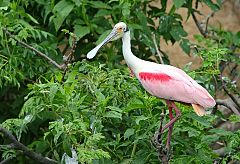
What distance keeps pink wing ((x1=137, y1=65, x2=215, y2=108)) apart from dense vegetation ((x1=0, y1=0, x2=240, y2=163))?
7.5 inches

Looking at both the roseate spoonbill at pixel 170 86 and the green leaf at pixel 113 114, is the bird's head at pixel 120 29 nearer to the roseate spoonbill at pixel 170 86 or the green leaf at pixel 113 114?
the roseate spoonbill at pixel 170 86

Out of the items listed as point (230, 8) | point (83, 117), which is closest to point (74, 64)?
point (83, 117)

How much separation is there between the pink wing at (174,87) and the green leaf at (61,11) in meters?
1.46

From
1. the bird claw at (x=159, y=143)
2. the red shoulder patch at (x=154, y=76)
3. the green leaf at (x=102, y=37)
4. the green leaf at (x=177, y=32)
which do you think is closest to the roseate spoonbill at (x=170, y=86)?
the red shoulder patch at (x=154, y=76)

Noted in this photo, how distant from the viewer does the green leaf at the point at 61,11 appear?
5.58 metres

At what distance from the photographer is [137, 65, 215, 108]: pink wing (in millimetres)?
4223

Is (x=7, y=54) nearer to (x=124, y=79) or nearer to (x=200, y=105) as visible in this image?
(x=124, y=79)

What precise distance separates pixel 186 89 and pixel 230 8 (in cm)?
709

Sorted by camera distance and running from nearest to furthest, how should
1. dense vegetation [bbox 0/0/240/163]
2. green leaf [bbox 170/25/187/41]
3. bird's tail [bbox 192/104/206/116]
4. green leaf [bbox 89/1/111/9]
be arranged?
1. bird's tail [bbox 192/104/206/116]
2. dense vegetation [bbox 0/0/240/163]
3. green leaf [bbox 89/1/111/9]
4. green leaf [bbox 170/25/187/41]

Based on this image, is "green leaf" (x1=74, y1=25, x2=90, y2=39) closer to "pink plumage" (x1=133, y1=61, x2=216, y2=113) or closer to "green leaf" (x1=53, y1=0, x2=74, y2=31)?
"green leaf" (x1=53, y1=0, x2=74, y2=31)

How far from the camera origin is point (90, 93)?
4598 mm

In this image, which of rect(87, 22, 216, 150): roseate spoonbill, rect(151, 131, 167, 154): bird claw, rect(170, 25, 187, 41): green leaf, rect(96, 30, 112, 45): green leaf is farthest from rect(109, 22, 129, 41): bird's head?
rect(170, 25, 187, 41): green leaf

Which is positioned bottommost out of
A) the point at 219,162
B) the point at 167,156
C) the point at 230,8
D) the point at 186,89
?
the point at 230,8

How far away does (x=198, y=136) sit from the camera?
4.73 meters
